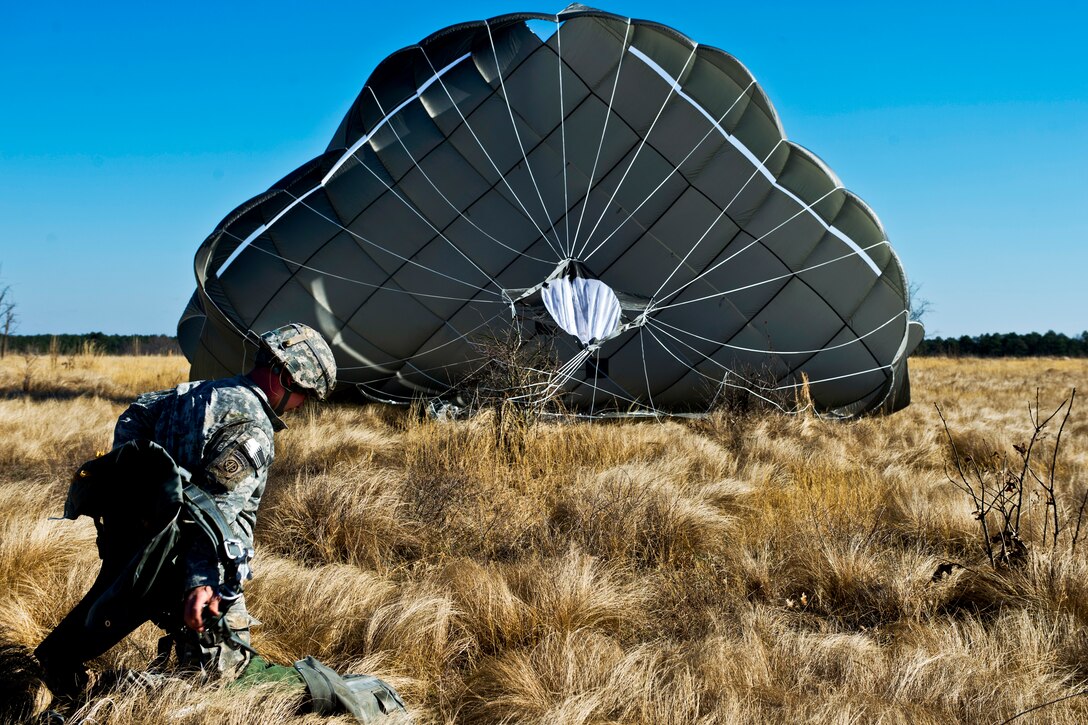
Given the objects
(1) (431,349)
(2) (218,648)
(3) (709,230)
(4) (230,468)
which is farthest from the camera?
(1) (431,349)

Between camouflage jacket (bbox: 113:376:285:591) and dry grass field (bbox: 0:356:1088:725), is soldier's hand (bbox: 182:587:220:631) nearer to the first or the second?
camouflage jacket (bbox: 113:376:285:591)

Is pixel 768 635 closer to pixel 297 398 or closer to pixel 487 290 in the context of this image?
pixel 297 398

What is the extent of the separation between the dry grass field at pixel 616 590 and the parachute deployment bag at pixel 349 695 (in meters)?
0.10

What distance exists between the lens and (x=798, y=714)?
268 centimetres

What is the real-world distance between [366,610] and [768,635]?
176 centimetres

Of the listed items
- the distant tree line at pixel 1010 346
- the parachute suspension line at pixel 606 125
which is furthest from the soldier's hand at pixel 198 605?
the distant tree line at pixel 1010 346

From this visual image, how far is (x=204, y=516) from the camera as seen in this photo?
7.11 ft

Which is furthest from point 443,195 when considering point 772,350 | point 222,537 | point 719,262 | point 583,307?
point 222,537

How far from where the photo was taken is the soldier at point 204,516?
2178 mm

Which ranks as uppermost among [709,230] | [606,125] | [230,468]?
[606,125]

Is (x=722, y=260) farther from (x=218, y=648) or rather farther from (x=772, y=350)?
(x=218, y=648)

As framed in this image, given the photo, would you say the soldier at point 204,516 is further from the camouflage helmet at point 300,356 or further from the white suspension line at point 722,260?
the white suspension line at point 722,260

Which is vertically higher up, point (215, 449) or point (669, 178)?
point (669, 178)

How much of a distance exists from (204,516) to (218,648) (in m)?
0.51
